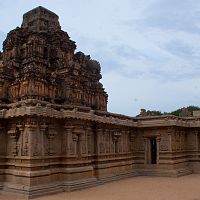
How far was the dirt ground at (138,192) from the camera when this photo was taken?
15.1m

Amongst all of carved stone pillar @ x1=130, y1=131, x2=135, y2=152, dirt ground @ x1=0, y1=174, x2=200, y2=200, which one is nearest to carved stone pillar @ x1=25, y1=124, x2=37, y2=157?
dirt ground @ x1=0, y1=174, x2=200, y2=200

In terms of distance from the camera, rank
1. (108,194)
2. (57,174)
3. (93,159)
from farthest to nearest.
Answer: (93,159) < (57,174) < (108,194)

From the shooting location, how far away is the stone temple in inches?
640

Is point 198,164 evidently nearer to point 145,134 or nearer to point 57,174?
point 145,134

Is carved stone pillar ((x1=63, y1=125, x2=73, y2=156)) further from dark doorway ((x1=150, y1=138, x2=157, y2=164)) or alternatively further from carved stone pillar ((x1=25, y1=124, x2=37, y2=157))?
dark doorway ((x1=150, y1=138, x2=157, y2=164))

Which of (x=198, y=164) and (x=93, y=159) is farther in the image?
(x=198, y=164)

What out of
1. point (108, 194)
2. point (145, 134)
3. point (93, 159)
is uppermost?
point (145, 134)

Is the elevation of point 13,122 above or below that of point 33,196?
above

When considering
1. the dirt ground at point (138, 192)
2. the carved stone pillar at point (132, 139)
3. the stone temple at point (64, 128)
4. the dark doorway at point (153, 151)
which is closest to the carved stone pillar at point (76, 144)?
the stone temple at point (64, 128)

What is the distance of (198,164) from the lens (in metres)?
26.8

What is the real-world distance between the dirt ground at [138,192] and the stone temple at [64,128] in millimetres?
802

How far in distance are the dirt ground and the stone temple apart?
80 cm

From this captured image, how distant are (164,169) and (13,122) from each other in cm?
1238

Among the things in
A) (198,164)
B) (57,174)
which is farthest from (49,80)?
(198,164)
